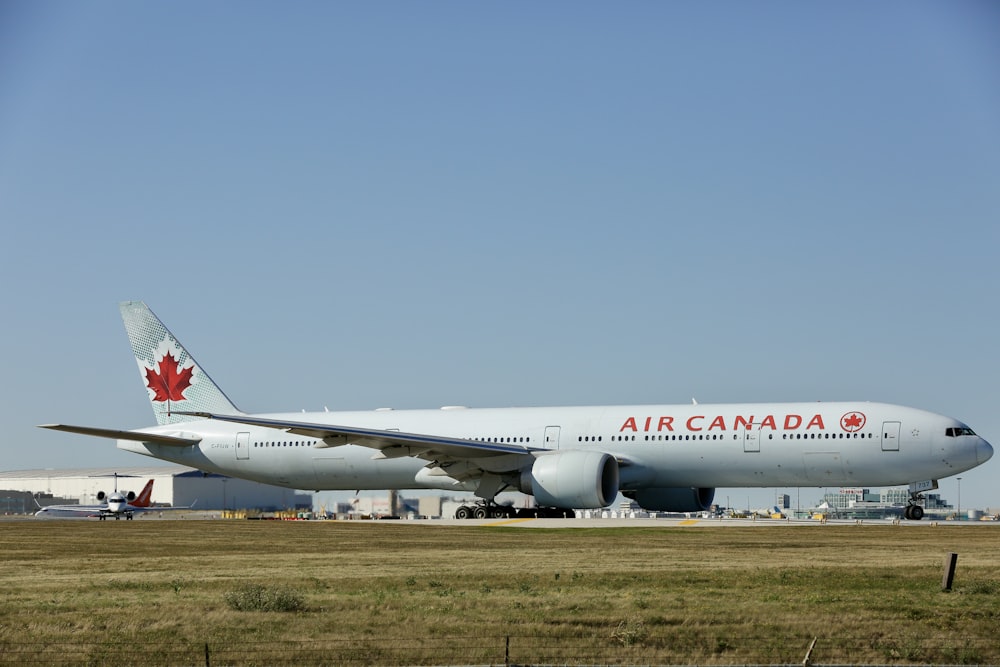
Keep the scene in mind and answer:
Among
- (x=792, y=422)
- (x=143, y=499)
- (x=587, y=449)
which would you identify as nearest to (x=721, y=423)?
(x=792, y=422)

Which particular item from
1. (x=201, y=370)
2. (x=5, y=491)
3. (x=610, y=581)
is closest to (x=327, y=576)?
(x=610, y=581)

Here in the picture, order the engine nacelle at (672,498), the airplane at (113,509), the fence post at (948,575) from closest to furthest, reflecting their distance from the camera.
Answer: the fence post at (948,575)
the engine nacelle at (672,498)
the airplane at (113,509)

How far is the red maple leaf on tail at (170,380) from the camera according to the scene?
61.2 metres

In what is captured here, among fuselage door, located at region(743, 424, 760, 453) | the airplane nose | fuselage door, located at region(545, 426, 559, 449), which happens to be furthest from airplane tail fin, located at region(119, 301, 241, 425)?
the airplane nose

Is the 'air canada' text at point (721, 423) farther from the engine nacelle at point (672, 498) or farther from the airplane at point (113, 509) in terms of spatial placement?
the airplane at point (113, 509)

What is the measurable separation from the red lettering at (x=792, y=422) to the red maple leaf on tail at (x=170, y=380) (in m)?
29.0

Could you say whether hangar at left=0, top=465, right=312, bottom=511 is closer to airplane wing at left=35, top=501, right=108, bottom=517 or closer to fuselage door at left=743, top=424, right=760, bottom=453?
airplane wing at left=35, top=501, right=108, bottom=517

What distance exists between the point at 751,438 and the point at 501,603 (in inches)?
1139

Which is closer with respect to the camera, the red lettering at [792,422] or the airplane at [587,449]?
the airplane at [587,449]

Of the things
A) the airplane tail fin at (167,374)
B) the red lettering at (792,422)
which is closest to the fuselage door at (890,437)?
the red lettering at (792,422)

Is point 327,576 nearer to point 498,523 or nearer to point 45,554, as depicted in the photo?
point 45,554

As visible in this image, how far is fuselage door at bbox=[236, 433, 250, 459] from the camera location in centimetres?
5809

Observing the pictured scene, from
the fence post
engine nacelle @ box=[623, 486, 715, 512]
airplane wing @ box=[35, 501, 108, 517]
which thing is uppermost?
engine nacelle @ box=[623, 486, 715, 512]

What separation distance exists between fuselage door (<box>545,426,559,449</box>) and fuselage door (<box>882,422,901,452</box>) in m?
12.8
